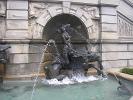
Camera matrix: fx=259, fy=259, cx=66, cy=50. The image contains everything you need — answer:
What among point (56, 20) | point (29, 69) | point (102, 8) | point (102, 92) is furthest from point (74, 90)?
point (102, 8)

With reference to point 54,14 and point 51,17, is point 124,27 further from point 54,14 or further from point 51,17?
point 51,17

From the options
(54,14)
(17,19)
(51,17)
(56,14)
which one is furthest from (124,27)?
(17,19)

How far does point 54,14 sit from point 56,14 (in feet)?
0.45

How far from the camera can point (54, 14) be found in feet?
46.3

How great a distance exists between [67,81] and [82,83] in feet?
2.52

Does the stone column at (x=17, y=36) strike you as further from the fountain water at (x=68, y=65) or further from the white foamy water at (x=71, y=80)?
the white foamy water at (x=71, y=80)

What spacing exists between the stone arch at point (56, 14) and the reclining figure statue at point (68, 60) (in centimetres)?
107

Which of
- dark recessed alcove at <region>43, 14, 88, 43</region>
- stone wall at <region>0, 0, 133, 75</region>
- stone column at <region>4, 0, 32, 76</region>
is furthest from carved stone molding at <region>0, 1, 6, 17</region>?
dark recessed alcove at <region>43, 14, 88, 43</region>

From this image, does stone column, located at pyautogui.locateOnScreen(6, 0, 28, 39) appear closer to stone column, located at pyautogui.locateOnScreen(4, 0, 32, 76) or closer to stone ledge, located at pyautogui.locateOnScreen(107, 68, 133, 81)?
stone column, located at pyautogui.locateOnScreen(4, 0, 32, 76)

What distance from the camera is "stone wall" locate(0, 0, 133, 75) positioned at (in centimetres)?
1317

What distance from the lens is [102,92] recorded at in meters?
10.2

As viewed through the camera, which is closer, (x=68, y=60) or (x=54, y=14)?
(x=68, y=60)

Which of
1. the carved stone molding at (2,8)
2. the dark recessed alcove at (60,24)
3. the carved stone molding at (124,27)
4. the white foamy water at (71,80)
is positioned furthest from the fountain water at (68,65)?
the carved stone molding at (124,27)

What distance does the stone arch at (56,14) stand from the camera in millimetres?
13797
